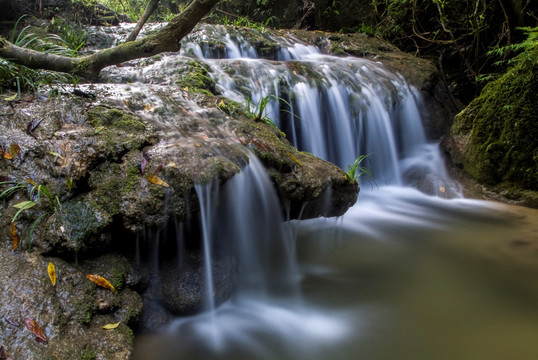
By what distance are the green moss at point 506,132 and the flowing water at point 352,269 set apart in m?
0.48

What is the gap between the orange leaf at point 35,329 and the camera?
175 centimetres

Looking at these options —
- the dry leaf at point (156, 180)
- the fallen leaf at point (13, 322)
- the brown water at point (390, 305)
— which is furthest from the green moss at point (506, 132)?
the fallen leaf at point (13, 322)

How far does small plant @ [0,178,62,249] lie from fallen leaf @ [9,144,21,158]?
0.24 meters

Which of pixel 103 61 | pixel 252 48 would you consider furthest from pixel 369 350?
pixel 252 48

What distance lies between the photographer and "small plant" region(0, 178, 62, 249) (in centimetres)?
218

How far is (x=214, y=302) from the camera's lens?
2580mm

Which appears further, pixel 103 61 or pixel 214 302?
pixel 103 61

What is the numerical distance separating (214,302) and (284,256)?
90cm

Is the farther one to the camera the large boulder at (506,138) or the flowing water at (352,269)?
the large boulder at (506,138)

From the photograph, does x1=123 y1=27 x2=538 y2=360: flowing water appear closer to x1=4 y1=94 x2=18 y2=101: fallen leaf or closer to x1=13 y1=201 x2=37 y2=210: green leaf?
x1=13 y1=201 x2=37 y2=210: green leaf

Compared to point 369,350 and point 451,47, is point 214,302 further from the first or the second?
point 451,47

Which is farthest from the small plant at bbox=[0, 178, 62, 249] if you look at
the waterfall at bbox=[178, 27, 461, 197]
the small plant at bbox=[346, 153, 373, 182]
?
the waterfall at bbox=[178, 27, 461, 197]

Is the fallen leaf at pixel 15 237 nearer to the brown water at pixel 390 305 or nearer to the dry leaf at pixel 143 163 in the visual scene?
the dry leaf at pixel 143 163

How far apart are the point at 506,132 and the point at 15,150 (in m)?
5.68
